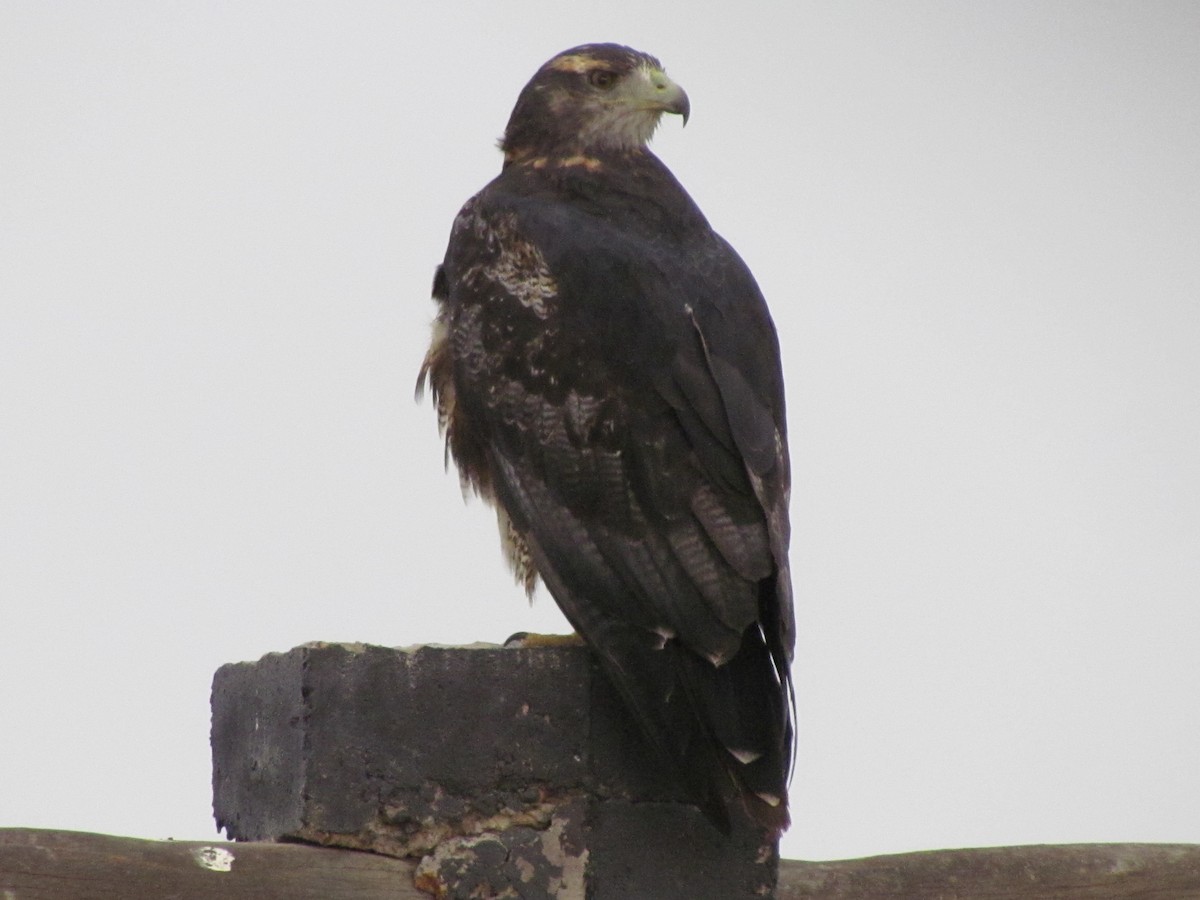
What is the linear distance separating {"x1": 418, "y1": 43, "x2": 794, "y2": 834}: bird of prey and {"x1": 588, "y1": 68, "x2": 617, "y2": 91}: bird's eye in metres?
0.28

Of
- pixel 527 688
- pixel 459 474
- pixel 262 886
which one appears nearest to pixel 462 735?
pixel 527 688

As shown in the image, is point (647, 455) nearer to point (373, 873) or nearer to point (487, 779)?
point (487, 779)

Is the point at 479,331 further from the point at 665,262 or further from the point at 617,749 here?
the point at 617,749

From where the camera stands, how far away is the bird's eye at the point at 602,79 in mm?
4910

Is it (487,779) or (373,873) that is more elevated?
(487,779)

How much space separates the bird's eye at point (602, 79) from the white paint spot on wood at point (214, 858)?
8.14 feet

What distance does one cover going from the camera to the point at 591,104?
486 cm

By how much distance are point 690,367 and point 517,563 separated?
828 mm

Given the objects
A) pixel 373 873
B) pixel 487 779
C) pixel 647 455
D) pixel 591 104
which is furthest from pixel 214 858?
pixel 591 104

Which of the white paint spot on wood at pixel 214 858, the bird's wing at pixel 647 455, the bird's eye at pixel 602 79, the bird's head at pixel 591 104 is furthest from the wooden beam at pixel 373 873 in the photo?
the bird's eye at pixel 602 79

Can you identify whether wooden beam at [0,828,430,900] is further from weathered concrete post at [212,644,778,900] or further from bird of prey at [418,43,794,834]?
bird of prey at [418,43,794,834]

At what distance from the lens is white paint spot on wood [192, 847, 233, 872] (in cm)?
355

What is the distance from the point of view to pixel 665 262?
4.32 meters

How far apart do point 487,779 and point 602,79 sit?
2.15 m
